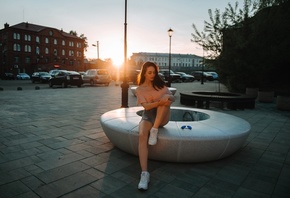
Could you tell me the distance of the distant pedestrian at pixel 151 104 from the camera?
9.98ft

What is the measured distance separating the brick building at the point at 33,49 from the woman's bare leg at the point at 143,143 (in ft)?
203

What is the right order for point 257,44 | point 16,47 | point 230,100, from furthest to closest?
point 16,47 < point 257,44 < point 230,100

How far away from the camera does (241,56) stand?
12328 mm

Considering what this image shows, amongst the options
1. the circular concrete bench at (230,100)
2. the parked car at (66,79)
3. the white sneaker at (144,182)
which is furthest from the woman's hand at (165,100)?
the parked car at (66,79)

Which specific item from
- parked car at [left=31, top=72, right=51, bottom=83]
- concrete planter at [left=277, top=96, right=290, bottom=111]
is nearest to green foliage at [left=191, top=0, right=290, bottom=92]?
concrete planter at [left=277, top=96, right=290, bottom=111]

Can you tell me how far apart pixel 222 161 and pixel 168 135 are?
3.87ft

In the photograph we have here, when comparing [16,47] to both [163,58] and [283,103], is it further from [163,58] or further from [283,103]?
[163,58]

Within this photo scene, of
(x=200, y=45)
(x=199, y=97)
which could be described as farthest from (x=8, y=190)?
(x=200, y=45)

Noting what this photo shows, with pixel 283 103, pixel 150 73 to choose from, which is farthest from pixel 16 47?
pixel 150 73

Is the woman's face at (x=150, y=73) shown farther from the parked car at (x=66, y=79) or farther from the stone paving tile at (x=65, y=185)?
the parked car at (x=66, y=79)

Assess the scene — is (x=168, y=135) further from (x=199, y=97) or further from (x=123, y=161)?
(x=199, y=97)

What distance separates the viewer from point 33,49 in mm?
59031

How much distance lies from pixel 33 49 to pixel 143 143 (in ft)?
216

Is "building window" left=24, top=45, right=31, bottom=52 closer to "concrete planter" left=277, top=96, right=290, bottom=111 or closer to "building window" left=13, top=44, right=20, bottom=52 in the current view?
"building window" left=13, top=44, right=20, bottom=52
